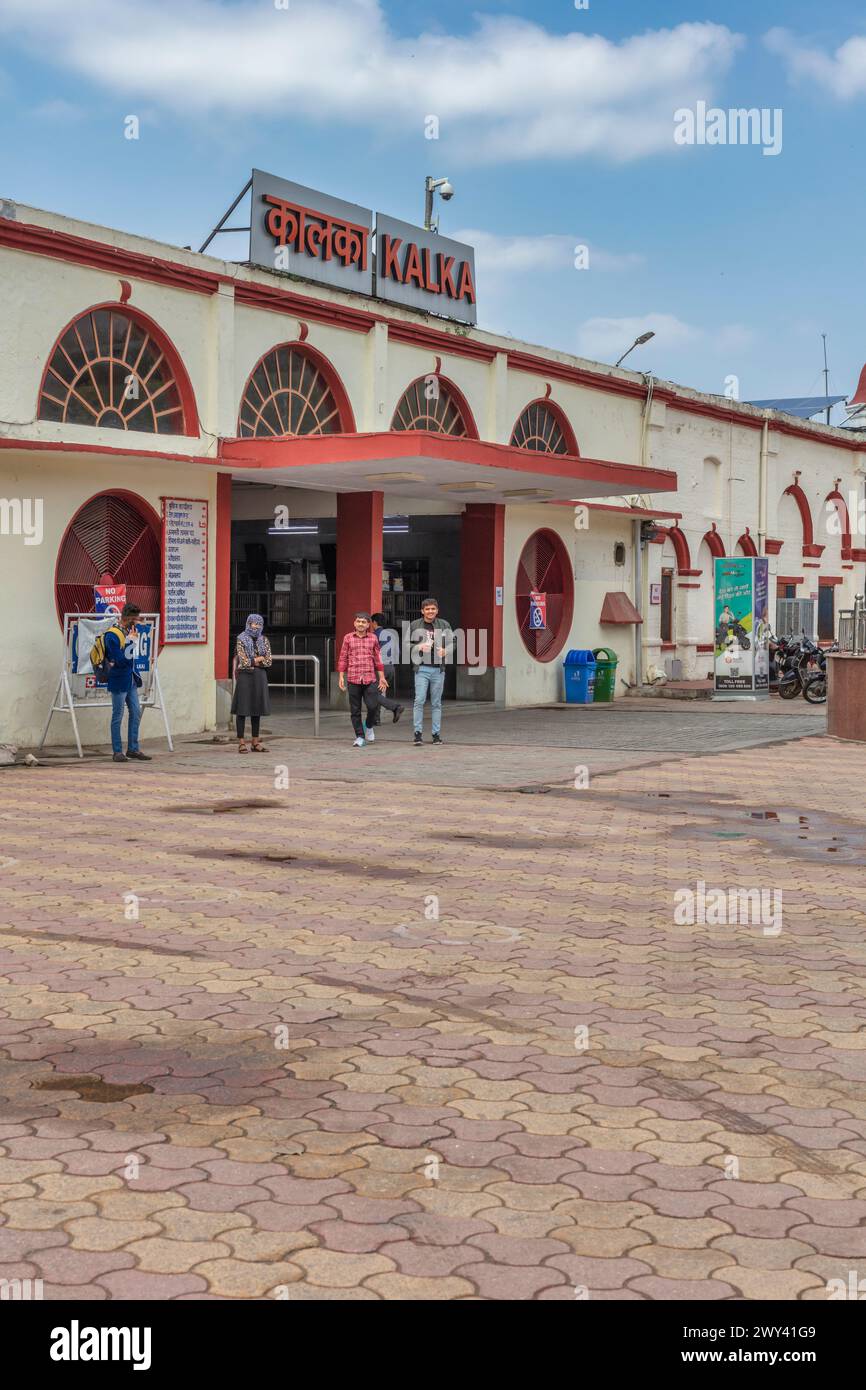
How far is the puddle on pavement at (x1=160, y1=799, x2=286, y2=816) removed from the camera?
1231cm

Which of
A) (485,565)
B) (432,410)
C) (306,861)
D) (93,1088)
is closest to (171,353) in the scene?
(432,410)

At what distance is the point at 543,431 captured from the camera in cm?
2748

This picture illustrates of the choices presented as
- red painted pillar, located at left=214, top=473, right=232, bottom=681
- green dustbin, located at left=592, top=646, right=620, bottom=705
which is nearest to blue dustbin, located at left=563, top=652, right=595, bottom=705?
green dustbin, located at left=592, top=646, right=620, bottom=705

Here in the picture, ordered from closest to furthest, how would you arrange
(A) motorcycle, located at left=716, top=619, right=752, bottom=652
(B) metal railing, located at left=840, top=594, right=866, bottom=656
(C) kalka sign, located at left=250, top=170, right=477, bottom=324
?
(B) metal railing, located at left=840, top=594, right=866, bottom=656, (C) kalka sign, located at left=250, top=170, right=477, bottom=324, (A) motorcycle, located at left=716, top=619, right=752, bottom=652

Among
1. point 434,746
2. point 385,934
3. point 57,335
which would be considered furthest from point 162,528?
point 385,934

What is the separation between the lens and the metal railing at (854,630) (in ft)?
63.2

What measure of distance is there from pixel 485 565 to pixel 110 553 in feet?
28.4

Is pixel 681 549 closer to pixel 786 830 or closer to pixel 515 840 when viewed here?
pixel 786 830

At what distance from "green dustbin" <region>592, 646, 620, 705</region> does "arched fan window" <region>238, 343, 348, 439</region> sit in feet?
25.3

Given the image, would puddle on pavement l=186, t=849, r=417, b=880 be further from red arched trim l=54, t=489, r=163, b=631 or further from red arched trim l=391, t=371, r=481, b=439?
red arched trim l=391, t=371, r=481, b=439

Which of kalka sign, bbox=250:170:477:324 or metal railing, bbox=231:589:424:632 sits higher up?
kalka sign, bbox=250:170:477:324

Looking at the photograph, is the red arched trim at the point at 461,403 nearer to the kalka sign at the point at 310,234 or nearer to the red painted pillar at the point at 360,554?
the kalka sign at the point at 310,234

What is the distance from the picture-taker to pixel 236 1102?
5.01 meters
